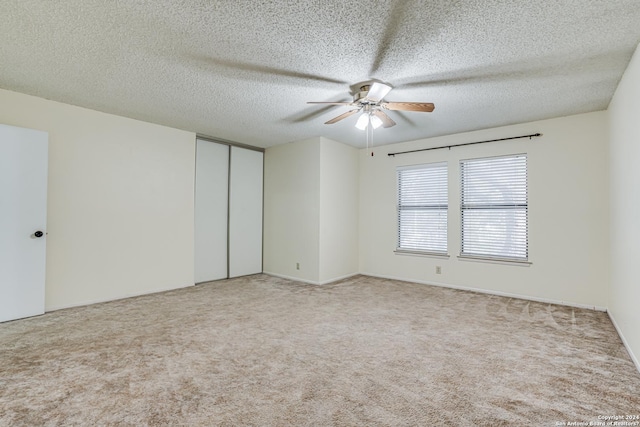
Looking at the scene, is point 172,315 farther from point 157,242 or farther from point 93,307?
point 157,242

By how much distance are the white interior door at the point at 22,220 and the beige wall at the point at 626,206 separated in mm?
5664

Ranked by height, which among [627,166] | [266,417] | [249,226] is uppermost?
[627,166]

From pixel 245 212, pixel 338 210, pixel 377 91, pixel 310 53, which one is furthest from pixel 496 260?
pixel 245 212

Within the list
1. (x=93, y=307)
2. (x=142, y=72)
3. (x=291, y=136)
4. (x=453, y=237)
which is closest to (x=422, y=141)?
(x=453, y=237)

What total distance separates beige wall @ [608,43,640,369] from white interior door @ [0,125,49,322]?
566 centimetres

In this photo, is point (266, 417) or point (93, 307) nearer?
point (266, 417)

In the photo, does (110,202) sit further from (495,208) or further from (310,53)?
(495,208)

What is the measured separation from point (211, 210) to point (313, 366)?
363 centimetres

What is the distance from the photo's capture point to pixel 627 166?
270 cm

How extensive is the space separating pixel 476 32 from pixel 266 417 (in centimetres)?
290

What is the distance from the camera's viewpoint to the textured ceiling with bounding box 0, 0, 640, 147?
6.52ft

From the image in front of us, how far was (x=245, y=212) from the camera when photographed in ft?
18.9

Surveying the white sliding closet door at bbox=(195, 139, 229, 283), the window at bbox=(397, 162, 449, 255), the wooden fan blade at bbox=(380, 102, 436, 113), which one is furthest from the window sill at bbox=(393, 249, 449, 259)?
the white sliding closet door at bbox=(195, 139, 229, 283)

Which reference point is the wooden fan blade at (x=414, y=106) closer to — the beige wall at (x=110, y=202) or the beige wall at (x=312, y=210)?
the beige wall at (x=312, y=210)
